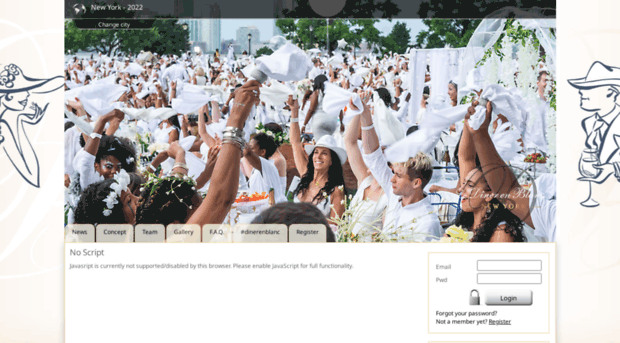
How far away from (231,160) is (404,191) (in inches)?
39.3

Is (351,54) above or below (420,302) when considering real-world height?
above

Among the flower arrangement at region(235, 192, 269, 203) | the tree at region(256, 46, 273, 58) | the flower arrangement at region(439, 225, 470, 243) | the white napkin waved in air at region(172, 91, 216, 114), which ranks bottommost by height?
the flower arrangement at region(439, 225, 470, 243)

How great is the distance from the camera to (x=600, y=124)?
2.47 metres

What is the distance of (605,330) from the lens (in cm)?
251

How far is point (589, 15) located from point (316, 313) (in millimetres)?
2231

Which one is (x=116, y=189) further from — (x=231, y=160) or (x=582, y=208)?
(x=582, y=208)

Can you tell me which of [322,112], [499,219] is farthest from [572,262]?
[322,112]

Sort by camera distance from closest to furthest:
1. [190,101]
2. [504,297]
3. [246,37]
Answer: [504,297] < [246,37] < [190,101]

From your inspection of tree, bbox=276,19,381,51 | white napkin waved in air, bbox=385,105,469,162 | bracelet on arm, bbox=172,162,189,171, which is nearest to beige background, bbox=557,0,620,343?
white napkin waved in air, bbox=385,105,469,162

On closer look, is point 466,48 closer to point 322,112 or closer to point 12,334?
point 322,112

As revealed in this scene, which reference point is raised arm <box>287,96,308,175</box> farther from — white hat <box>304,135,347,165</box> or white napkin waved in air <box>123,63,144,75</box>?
white napkin waved in air <box>123,63,144,75</box>

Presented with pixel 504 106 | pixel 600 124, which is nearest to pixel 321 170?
pixel 504 106

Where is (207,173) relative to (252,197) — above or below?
above

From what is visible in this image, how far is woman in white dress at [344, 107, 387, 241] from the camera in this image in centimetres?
250
